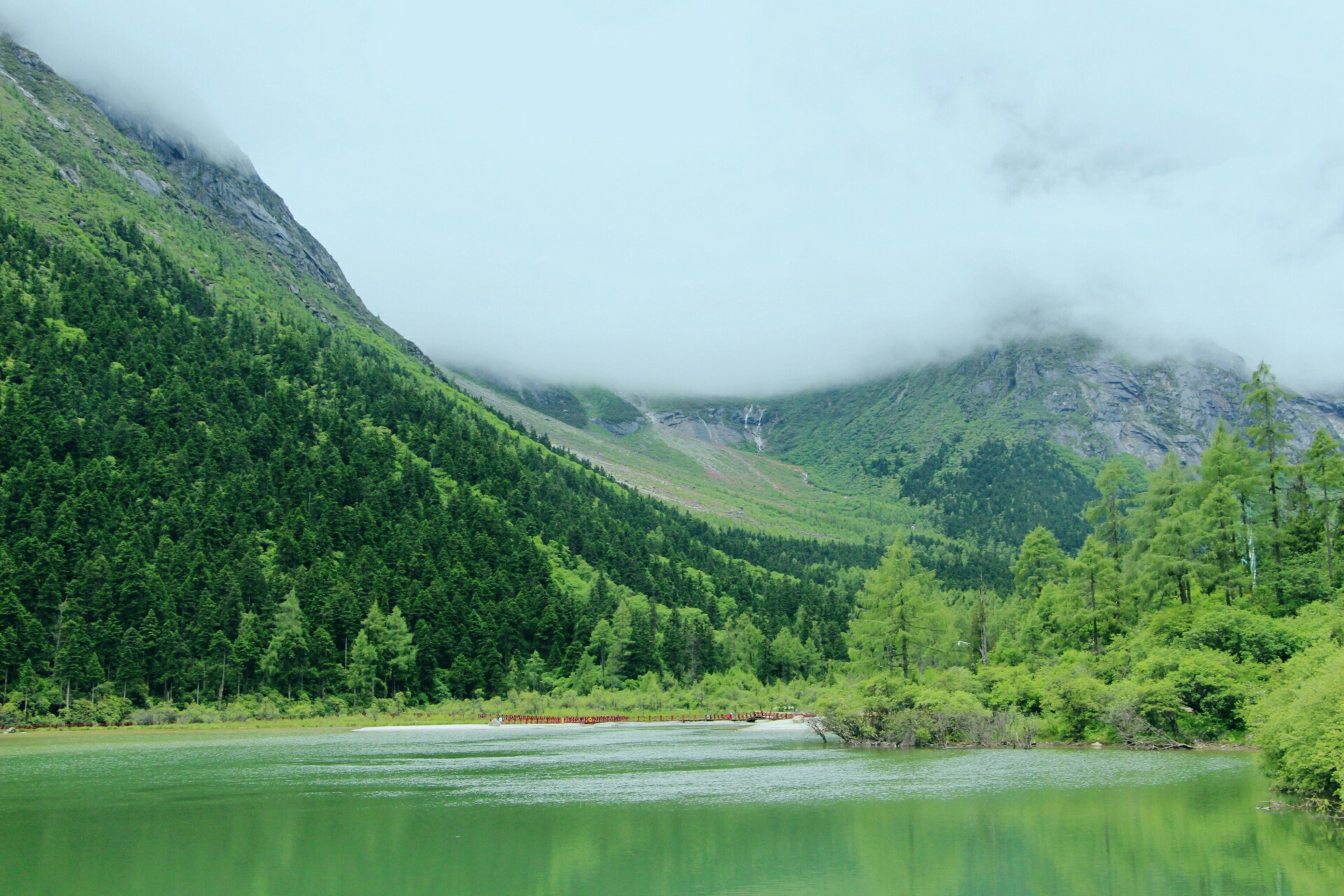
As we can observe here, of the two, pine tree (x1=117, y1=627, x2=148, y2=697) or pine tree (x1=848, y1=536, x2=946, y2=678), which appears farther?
pine tree (x1=117, y1=627, x2=148, y2=697)

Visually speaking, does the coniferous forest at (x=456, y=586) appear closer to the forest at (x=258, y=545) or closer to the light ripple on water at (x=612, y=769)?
the forest at (x=258, y=545)

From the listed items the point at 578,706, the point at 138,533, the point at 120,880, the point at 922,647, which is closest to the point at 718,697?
the point at 578,706

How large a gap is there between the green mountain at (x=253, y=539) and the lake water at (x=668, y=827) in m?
48.4

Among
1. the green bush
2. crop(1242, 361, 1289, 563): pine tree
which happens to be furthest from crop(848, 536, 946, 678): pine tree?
the green bush

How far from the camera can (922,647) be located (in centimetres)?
8581

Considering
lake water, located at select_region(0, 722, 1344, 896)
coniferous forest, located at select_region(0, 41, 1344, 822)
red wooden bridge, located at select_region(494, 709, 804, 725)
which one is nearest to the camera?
lake water, located at select_region(0, 722, 1344, 896)

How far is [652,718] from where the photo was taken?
434ft

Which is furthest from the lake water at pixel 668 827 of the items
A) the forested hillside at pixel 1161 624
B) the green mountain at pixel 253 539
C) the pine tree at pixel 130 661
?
the green mountain at pixel 253 539

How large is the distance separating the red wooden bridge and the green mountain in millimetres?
9563

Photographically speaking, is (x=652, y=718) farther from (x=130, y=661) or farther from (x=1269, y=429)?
(x=1269, y=429)

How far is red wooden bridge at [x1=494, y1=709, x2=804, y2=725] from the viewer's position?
125 meters

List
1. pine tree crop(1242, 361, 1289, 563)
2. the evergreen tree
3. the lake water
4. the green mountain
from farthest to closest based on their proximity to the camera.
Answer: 1. the evergreen tree
2. the green mountain
3. pine tree crop(1242, 361, 1289, 563)
4. the lake water

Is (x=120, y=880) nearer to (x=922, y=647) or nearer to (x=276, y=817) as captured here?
(x=276, y=817)

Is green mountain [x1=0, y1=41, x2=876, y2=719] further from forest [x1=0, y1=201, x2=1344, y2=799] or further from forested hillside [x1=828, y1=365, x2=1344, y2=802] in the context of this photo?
A: forested hillside [x1=828, y1=365, x2=1344, y2=802]
